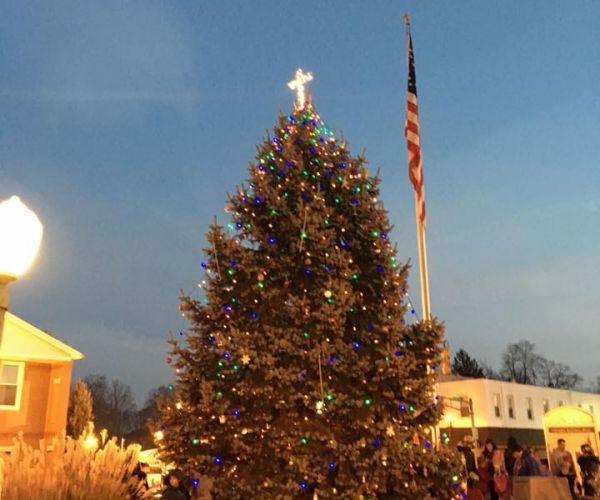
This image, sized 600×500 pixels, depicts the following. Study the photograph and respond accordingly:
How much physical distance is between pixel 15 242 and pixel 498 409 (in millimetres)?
40463

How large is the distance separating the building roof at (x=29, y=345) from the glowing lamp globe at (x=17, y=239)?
1958 centimetres

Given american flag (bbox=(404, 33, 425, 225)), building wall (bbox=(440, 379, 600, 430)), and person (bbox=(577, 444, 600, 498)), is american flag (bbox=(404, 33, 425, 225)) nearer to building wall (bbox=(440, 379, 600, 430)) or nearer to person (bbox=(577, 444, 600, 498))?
person (bbox=(577, 444, 600, 498))

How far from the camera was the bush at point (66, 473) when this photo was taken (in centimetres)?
623

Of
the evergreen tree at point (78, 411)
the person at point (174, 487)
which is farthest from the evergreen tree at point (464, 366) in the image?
the person at point (174, 487)

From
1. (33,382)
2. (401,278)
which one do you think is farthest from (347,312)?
(33,382)

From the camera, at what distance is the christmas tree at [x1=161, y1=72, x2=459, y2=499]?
908 centimetres

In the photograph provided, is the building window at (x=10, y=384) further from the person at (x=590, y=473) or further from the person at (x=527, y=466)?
the person at (x=590, y=473)

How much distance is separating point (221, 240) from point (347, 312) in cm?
239

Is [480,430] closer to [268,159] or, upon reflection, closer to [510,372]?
[268,159]

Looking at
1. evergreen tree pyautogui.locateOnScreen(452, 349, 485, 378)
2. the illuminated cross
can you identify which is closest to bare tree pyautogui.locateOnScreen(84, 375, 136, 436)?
evergreen tree pyautogui.locateOnScreen(452, 349, 485, 378)

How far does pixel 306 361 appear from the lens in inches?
372

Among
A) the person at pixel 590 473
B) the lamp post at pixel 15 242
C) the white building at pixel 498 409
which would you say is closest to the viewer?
the lamp post at pixel 15 242

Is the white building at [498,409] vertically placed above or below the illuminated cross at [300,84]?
below

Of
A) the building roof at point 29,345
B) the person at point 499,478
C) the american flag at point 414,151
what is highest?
the american flag at point 414,151
